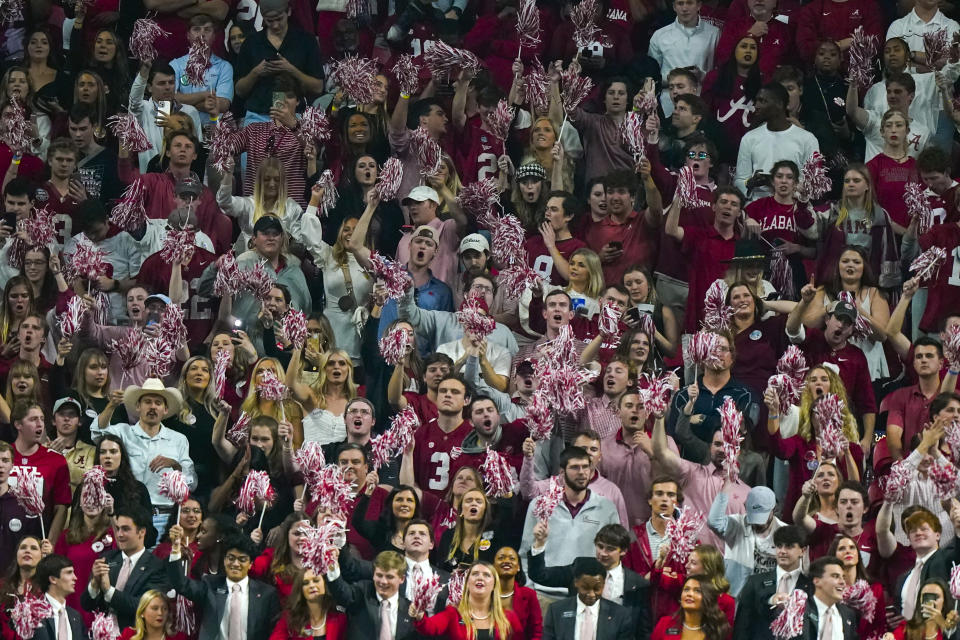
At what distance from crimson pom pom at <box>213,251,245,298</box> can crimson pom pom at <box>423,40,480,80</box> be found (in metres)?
2.20

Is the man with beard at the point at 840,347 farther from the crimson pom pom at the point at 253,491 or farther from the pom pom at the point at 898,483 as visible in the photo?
the crimson pom pom at the point at 253,491

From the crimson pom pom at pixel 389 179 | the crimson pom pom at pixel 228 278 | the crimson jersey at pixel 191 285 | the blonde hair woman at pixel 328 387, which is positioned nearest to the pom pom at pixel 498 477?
the blonde hair woman at pixel 328 387

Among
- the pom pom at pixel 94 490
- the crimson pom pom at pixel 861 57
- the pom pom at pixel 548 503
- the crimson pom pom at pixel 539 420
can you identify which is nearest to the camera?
the pom pom at pixel 548 503

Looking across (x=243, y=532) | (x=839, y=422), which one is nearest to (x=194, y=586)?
(x=243, y=532)

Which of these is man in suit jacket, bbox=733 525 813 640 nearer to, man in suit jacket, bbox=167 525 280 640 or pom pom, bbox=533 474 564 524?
pom pom, bbox=533 474 564 524

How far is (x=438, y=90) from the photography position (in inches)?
637

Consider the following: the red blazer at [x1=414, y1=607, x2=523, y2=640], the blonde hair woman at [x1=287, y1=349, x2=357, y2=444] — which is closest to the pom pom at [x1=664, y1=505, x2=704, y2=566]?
the red blazer at [x1=414, y1=607, x2=523, y2=640]

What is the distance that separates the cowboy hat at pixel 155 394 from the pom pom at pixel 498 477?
6.02ft

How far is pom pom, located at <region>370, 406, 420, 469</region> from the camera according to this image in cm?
1340

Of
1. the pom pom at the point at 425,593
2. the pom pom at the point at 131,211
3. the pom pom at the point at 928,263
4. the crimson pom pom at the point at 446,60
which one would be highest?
the crimson pom pom at the point at 446,60

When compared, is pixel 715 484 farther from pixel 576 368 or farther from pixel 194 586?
pixel 194 586

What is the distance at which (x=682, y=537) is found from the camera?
1255 centimetres

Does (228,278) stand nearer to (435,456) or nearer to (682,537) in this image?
(435,456)

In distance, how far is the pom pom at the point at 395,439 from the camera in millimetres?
13398
